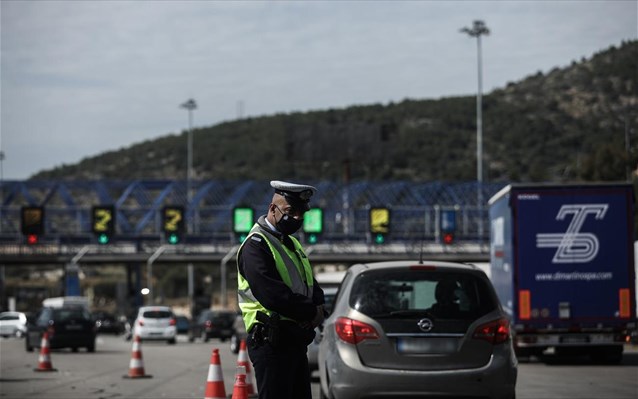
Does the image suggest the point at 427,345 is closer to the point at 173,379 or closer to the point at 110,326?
the point at 173,379

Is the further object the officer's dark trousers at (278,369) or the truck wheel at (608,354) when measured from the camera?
the truck wheel at (608,354)

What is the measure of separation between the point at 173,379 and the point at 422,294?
1015 centimetres

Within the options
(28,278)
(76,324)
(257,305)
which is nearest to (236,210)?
(76,324)

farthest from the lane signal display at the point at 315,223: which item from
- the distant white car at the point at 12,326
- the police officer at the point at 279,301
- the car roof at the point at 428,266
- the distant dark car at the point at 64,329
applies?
the police officer at the point at 279,301

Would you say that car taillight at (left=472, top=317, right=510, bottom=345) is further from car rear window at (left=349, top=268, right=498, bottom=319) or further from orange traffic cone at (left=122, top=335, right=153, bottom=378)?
orange traffic cone at (left=122, top=335, right=153, bottom=378)

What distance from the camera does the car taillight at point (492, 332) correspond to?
13.0 meters

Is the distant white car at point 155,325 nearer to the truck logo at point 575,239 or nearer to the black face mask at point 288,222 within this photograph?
the truck logo at point 575,239

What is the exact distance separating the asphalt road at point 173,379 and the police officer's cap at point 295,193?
1010 centimetres

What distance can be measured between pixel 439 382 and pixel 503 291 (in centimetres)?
1431

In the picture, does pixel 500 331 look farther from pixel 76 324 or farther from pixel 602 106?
pixel 602 106

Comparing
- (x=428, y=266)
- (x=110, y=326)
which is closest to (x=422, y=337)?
(x=428, y=266)

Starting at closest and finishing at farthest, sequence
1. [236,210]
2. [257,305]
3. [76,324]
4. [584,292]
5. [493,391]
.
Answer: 1. [257,305]
2. [493,391]
3. [584,292]
4. [76,324]
5. [236,210]

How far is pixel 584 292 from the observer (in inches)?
992

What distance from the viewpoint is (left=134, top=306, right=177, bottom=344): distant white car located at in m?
47.1
